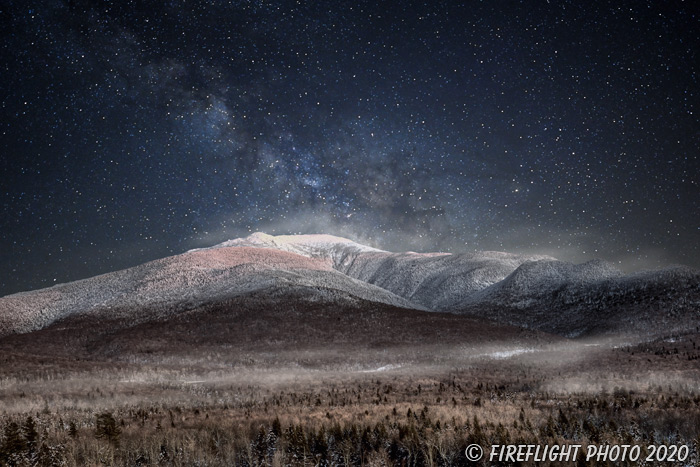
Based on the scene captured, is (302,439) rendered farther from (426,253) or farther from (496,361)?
(426,253)

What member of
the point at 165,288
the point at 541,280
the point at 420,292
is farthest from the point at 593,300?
the point at 165,288

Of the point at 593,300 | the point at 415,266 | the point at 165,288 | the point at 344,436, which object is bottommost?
the point at 344,436

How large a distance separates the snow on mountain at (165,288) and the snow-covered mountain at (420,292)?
0.18m

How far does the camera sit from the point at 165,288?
75.2m

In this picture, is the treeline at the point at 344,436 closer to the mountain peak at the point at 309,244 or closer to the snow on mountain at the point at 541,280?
the snow on mountain at the point at 541,280

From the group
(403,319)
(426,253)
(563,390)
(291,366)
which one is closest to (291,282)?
(403,319)

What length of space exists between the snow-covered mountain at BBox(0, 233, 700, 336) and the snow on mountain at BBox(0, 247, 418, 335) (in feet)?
Result: 0.59

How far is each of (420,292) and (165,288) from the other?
6229 centimetres

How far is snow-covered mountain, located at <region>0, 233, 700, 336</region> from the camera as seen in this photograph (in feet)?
197

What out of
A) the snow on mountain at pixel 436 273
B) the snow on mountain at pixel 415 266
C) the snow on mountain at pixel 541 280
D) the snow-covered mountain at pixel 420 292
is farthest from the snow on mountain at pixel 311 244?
the snow on mountain at pixel 541 280

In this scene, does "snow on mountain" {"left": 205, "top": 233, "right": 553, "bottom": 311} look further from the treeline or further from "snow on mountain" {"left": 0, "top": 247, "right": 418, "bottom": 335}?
the treeline

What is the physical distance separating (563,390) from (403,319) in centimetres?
4116

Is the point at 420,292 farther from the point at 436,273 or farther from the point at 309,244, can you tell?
the point at 309,244

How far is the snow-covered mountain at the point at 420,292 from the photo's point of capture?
60125 mm
